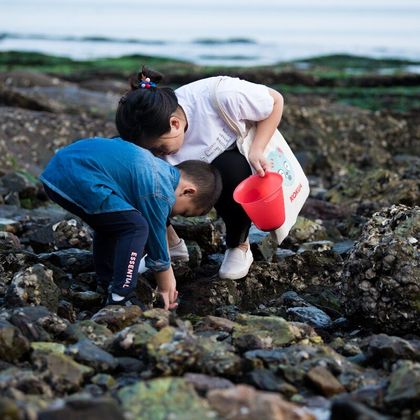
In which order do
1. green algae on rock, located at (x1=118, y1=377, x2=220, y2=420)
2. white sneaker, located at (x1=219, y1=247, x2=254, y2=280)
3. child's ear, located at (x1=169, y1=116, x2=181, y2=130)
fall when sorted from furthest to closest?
white sneaker, located at (x1=219, y1=247, x2=254, y2=280) → child's ear, located at (x1=169, y1=116, x2=181, y2=130) → green algae on rock, located at (x1=118, y1=377, x2=220, y2=420)

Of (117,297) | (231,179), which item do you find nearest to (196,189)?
(231,179)

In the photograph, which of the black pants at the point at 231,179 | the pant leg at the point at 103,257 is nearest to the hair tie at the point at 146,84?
the black pants at the point at 231,179

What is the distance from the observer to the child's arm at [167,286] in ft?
14.3

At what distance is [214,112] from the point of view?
4.63 metres

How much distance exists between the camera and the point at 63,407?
99.3 inches

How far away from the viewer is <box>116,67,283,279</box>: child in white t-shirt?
443 cm

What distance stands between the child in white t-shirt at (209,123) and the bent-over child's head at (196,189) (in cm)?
17

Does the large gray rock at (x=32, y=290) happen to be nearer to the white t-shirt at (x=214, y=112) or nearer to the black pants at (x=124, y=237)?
the black pants at (x=124, y=237)

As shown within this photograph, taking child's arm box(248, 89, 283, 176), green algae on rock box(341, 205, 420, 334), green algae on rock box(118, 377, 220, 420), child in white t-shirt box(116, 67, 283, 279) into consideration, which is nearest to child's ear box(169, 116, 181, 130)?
child in white t-shirt box(116, 67, 283, 279)

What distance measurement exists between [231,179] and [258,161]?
0.20 metres

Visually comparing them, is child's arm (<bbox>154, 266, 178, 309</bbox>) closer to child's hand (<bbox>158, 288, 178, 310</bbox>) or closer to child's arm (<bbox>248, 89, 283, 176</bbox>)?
child's hand (<bbox>158, 288, 178, 310</bbox>)

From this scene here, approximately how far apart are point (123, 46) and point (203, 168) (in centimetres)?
2594

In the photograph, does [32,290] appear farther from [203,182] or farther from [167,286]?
[203,182]

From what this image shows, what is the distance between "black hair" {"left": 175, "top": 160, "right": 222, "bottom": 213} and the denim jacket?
0.14 meters
